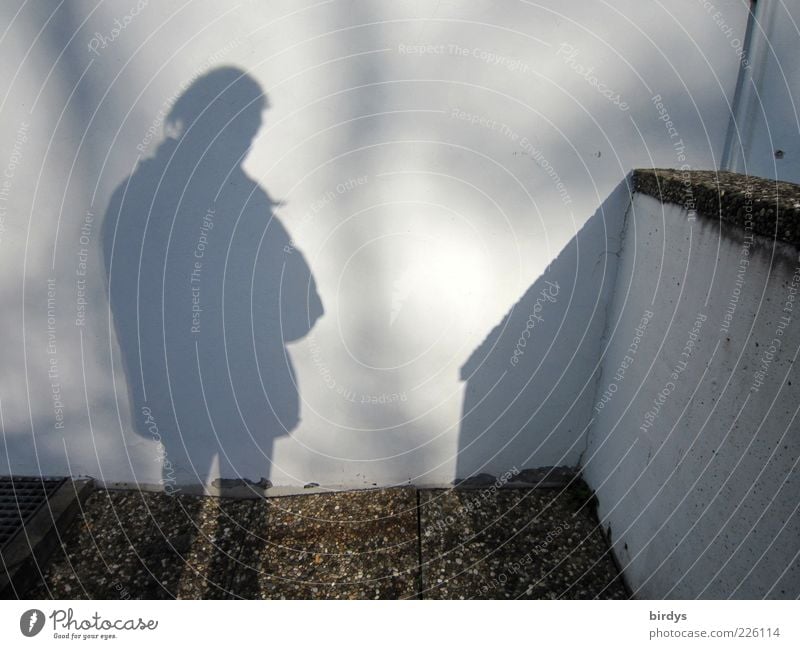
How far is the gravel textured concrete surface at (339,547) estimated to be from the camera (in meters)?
2.10

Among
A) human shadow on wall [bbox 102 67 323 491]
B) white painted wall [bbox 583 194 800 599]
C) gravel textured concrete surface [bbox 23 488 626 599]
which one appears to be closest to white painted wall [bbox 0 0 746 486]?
human shadow on wall [bbox 102 67 323 491]

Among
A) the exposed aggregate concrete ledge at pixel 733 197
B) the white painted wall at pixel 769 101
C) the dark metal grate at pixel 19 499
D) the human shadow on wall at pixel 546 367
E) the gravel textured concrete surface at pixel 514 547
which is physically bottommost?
the gravel textured concrete surface at pixel 514 547

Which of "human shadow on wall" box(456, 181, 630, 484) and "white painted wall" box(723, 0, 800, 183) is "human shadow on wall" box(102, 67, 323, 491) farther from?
"white painted wall" box(723, 0, 800, 183)

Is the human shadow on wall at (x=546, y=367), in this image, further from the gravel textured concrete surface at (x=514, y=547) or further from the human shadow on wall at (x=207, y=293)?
the human shadow on wall at (x=207, y=293)

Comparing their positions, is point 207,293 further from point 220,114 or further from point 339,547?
point 339,547

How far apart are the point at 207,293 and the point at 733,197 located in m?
2.10

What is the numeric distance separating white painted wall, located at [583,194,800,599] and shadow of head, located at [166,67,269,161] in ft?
5.51

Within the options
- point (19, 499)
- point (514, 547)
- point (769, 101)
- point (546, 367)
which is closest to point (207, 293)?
point (19, 499)

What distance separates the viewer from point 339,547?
7.48 feet

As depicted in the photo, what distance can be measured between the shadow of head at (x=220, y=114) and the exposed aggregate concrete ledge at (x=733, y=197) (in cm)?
161

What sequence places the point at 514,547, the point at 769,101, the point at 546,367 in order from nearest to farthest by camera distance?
1. the point at 769,101
2. the point at 514,547
3. the point at 546,367

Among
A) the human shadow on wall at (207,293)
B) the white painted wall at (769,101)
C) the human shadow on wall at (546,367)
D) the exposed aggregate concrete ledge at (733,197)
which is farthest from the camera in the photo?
the human shadow on wall at (546,367)

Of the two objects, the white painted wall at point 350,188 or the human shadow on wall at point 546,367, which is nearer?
the white painted wall at point 350,188

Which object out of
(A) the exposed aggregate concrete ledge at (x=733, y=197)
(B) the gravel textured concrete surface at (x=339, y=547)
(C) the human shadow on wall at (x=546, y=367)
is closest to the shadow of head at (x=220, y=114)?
(C) the human shadow on wall at (x=546, y=367)
